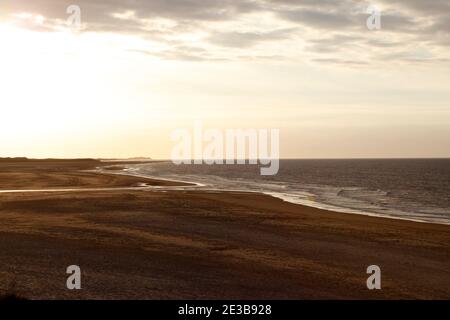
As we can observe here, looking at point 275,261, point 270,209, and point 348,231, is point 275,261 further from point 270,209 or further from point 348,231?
point 270,209

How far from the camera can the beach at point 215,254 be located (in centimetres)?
1453

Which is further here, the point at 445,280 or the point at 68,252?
the point at 68,252

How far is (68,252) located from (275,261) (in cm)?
766

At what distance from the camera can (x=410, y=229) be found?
28.6 m

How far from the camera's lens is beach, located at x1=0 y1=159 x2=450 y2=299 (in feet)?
47.7

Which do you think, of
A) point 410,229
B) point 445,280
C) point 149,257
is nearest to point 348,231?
point 410,229

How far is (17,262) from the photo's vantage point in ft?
56.0

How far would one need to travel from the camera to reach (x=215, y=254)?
1973 centimetres
